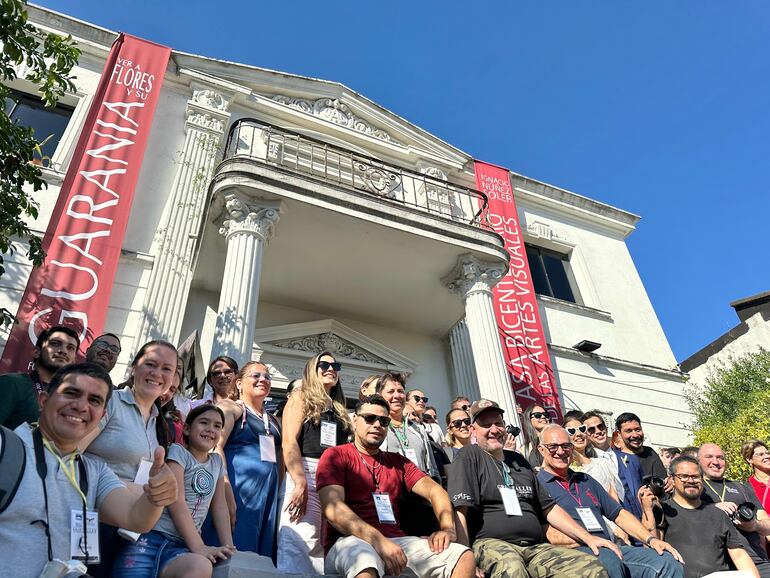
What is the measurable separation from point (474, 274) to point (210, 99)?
248 inches

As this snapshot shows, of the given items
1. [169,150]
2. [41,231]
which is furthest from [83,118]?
[41,231]

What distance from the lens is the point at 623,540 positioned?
3.87 meters

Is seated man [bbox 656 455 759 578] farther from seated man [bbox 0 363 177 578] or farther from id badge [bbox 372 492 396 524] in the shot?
seated man [bbox 0 363 177 578]

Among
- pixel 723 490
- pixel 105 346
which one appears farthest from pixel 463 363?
pixel 105 346

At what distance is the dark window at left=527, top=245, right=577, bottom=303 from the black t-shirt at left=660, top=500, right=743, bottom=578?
885 cm

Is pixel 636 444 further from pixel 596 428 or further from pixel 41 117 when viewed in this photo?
pixel 41 117

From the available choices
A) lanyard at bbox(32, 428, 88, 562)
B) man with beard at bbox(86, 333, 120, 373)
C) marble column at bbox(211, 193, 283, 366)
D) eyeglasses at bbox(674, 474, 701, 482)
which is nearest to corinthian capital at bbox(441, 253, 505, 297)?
marble column at bbox(211, 193, 283, 366)

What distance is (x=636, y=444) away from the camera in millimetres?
5164

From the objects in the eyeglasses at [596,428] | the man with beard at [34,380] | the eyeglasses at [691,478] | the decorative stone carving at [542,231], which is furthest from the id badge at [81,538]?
the decorative stone carving at [542,231]

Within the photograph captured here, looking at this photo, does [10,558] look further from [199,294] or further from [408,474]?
[199,294]

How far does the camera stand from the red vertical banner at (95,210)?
20.5ft

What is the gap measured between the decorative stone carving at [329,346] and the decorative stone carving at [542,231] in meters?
6.10

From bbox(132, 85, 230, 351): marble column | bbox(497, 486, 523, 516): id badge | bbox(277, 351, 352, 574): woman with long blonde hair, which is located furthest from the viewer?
bbox(132, 85, 230, 351): marble column

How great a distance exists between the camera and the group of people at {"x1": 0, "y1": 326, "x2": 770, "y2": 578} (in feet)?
6.43
